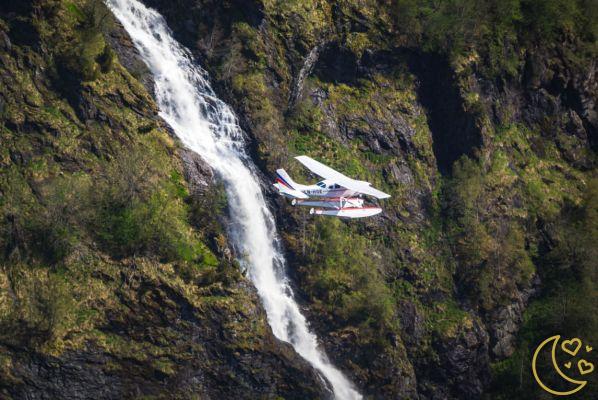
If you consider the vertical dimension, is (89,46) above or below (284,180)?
above

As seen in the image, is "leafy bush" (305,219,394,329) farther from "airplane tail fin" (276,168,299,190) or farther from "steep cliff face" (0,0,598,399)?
"airplane tail fin" (276,168,299,190)

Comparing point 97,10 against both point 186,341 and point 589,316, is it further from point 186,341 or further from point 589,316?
point 589,316

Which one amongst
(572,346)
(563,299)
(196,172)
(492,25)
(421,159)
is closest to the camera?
A: (196,172)

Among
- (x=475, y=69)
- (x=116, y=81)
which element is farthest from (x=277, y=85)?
(x=475, y=69)

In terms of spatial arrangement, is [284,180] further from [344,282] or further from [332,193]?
[344,282]

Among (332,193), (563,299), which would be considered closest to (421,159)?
(563,299)

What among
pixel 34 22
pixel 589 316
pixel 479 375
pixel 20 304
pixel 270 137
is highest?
pixel 34 22
